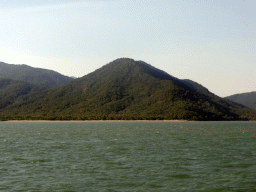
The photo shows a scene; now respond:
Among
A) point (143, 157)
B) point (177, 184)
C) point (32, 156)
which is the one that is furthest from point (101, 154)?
point (177, 184)

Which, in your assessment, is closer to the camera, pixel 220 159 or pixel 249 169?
pixel 249 169

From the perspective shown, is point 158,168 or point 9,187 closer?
point 9,187

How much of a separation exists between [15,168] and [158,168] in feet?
51.6

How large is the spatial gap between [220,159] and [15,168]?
992 inches

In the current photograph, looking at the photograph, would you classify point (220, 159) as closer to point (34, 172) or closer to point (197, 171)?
point (197, 171)

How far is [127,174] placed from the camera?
29266 mm

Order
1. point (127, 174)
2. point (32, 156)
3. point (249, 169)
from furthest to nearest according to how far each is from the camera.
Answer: point (32, 156) < point (249, 169) < point (127, 174)

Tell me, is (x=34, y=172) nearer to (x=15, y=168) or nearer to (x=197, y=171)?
(x=15, y=168)

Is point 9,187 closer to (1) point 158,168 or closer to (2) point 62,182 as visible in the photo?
(2) point 62,182

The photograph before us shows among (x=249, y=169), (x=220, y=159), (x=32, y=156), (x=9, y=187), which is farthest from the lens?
(x=32, y=156)

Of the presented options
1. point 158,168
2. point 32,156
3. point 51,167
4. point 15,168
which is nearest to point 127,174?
point 158,168

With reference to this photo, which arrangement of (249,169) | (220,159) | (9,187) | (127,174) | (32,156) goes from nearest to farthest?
(9,187) → (127,174) → (249,169) → (220,159) → (32,156)

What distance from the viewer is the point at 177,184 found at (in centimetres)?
2545

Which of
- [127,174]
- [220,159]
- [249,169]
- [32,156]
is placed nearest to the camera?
[127,174]
